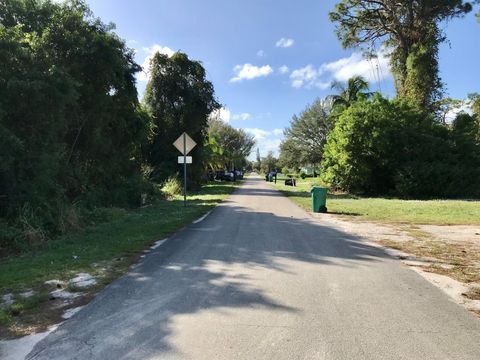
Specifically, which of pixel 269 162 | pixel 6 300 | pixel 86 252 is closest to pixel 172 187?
pixel 86 252

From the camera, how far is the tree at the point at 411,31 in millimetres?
33781

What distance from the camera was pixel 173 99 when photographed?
35094mm

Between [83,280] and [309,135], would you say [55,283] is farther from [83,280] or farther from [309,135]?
[309,135]

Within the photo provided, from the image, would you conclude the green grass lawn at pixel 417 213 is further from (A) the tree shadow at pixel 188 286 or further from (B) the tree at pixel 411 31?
(B) the tree at pixel 411 31

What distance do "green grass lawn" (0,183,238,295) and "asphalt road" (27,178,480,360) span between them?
89 centimetres

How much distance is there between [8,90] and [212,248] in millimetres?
6466

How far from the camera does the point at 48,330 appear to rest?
512 cm

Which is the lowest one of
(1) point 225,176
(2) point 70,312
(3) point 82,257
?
(2) point 70,312

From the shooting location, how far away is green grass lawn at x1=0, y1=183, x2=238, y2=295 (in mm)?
7605

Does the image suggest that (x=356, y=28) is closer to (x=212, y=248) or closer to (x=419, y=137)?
(x=419, y=137)

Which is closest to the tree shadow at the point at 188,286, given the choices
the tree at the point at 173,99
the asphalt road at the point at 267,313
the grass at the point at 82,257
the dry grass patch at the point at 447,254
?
the asphalt road at the point at 267,313

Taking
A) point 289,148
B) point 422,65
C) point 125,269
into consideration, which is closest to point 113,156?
point 125,269

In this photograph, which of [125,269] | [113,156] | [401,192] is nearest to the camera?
[125,269]

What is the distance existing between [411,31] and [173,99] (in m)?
19.4
